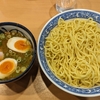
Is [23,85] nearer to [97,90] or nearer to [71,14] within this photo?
[97,90]

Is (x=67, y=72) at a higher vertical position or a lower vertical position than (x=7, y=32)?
lower

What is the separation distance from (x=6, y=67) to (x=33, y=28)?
0.34 metres

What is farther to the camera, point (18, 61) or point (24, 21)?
point (24, 21)

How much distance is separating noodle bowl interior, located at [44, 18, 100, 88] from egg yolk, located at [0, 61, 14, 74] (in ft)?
0.66

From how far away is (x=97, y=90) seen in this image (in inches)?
36.3

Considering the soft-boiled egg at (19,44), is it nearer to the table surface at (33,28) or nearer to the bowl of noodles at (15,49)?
the bowl of noodles at (15,49)

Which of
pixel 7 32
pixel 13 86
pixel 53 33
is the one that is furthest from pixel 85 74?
pixel 7 32

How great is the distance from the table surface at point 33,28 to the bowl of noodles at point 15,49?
0.09 metres

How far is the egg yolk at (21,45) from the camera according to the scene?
1093 mm

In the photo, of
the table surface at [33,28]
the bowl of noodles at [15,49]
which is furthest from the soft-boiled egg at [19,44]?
the table surface at [33,28]

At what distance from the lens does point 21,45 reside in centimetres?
111

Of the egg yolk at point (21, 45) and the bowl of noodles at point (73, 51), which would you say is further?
the egg yolk at point (21, 45)

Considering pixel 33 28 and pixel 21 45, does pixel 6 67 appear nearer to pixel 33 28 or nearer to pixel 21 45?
pixel 21 45

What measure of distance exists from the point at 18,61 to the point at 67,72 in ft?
0.90
